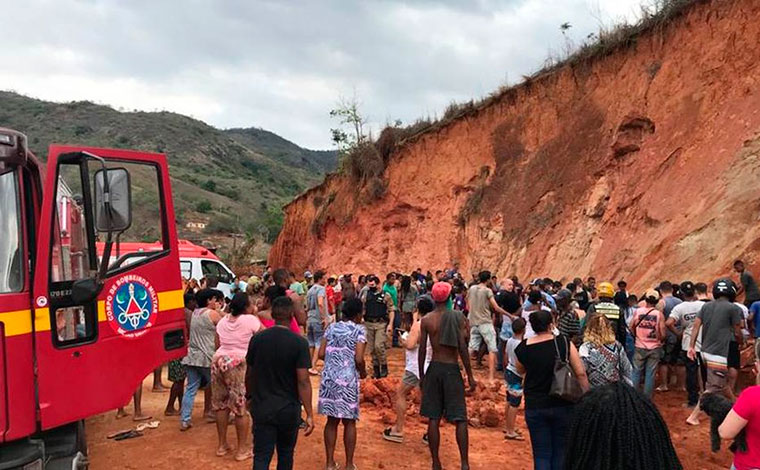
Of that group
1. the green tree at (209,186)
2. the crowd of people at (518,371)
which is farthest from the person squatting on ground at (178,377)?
the green tree at (209,186)

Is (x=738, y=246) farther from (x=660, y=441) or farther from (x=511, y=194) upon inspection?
(x=660, y=441)

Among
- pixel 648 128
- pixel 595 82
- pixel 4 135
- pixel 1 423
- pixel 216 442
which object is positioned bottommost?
pixel 216 442

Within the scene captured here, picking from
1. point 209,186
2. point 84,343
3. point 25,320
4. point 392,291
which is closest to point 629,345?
point 392,291

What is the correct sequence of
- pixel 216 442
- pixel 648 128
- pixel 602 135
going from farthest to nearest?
pixel 602 135 → pixel 648 128 → pixel 216 442

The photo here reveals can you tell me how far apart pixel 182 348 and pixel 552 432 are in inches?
124

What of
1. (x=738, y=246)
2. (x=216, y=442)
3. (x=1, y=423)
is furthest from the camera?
(x=738, y=246)

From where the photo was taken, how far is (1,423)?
11.5ft

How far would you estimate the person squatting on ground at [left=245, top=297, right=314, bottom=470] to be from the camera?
15.7 feet

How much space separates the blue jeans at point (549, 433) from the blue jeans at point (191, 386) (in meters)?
4.13

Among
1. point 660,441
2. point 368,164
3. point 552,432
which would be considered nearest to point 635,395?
point 660,441

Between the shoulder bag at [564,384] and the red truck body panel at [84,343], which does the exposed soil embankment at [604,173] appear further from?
the red truck body panel at [84,343]

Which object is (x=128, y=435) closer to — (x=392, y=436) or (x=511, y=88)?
(x=392, y=436)

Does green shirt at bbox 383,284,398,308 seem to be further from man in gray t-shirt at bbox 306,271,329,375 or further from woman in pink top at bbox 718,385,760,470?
woman in pink top at bbox 718,385,760,470

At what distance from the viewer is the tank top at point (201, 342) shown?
7176mm
